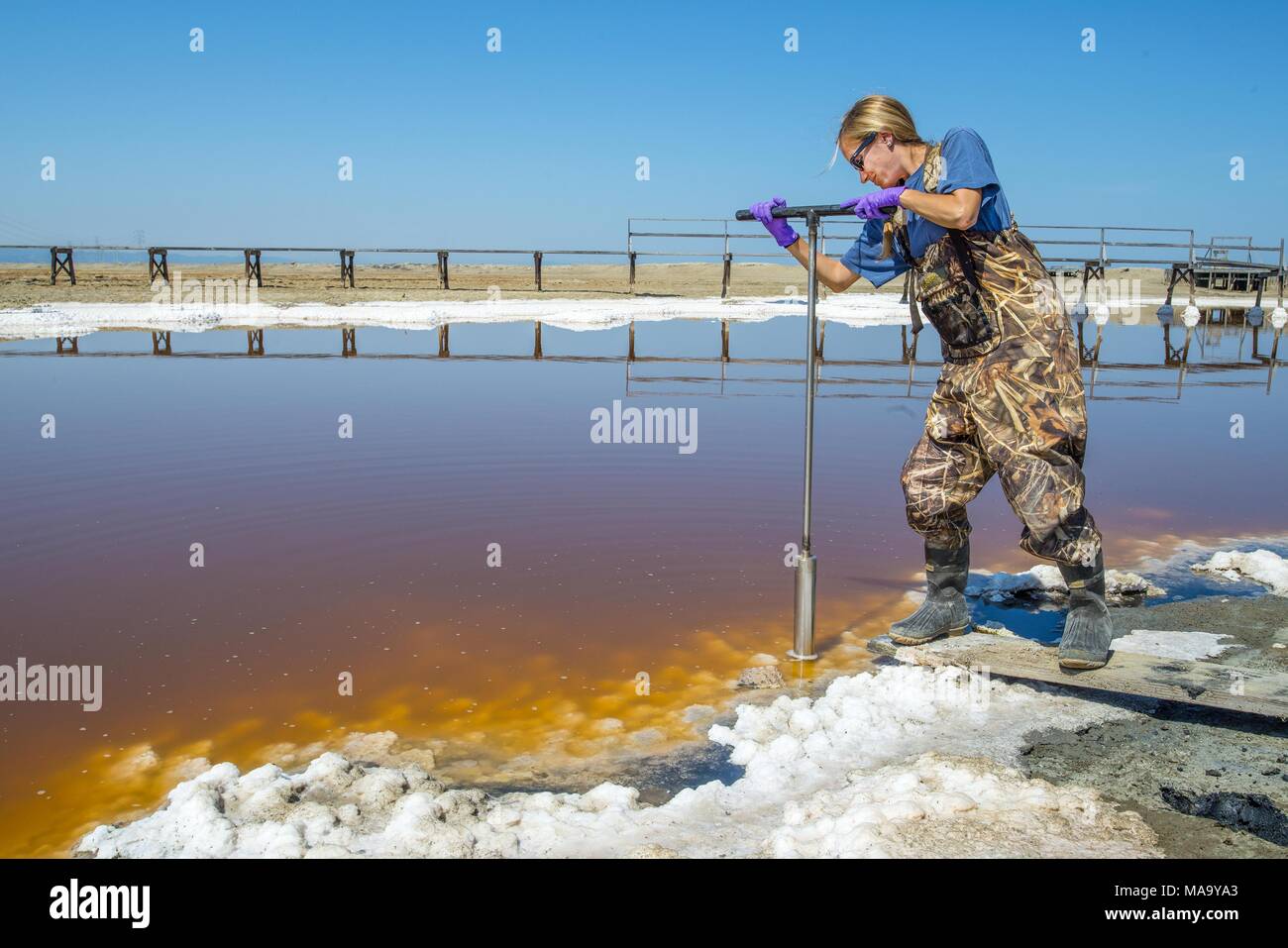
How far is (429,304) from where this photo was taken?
22266 millimetres

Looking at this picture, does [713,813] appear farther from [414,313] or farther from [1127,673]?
[414,313]

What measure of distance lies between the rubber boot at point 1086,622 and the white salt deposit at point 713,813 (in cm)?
37

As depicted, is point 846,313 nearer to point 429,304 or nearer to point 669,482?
point 429,304

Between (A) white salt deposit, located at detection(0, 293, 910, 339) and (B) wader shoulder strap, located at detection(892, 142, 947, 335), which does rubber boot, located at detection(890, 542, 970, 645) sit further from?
(A) white salt deposit, located at detection(0, 293, 910, 339)

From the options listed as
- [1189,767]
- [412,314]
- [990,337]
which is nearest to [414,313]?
[412,314]

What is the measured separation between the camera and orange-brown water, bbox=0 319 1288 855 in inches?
133

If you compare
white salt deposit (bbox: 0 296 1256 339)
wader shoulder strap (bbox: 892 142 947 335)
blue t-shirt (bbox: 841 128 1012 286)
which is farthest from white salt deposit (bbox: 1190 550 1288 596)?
white salt deposit (bbox: 0 296 1256 339)

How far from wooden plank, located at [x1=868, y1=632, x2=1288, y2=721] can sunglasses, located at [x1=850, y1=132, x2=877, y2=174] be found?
5.26 feet

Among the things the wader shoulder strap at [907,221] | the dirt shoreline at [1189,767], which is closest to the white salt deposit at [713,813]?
the dirt shoreline at [1189,767]

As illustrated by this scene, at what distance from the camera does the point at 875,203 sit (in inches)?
129

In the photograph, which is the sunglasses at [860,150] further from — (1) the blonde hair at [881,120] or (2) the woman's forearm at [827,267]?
(2) the woman's forearm at [827,267]

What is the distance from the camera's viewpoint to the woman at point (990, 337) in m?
3.33

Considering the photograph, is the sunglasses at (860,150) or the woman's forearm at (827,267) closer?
the sunglasses at (860,150)

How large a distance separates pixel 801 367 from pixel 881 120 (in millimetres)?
9512
